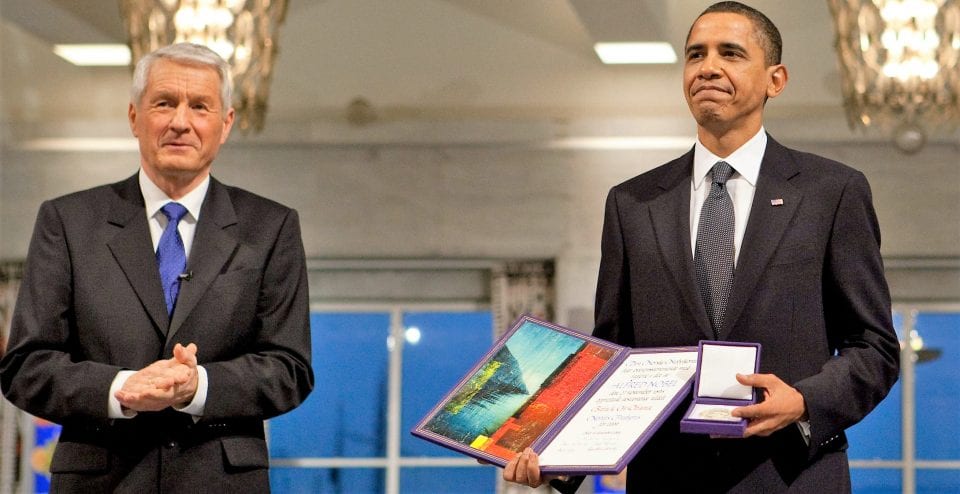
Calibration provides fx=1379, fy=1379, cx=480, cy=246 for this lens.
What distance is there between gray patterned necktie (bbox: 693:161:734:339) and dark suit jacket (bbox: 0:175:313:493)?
0.67 meters

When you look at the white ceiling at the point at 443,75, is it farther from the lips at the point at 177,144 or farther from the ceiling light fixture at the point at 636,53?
the lips at the point at 177,144

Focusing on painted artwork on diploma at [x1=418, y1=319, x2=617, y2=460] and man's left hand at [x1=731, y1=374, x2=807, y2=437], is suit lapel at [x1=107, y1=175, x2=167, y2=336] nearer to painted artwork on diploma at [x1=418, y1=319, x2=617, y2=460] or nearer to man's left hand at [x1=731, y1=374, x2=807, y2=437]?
painted artwork on diploma at [x1=418, y1=319, x2=617, y2=460]

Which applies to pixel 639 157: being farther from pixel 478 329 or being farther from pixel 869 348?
pixel 869 348

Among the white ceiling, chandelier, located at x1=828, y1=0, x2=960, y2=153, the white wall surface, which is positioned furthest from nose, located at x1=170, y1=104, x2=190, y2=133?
the white wall surface

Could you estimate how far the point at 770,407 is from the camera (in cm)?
195

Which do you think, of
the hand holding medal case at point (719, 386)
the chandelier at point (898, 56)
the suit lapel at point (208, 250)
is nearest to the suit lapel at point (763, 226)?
the hand holding medal case at point (719, 386)

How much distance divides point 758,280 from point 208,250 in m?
0.90

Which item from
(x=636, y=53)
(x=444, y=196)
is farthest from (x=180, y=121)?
(x=444, y=196)

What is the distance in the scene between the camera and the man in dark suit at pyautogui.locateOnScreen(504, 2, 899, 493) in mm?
2084

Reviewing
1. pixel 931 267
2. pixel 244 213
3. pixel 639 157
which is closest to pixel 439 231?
pixel 639 157

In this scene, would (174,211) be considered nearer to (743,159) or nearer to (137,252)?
(137,252)

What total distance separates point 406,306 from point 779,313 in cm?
650

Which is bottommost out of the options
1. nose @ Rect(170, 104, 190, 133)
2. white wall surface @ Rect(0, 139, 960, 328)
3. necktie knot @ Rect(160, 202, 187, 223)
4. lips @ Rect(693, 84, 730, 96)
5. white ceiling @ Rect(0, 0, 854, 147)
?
necktie knot @ Rect(160, 202, 187, 223)

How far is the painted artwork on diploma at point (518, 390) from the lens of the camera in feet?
7.09
